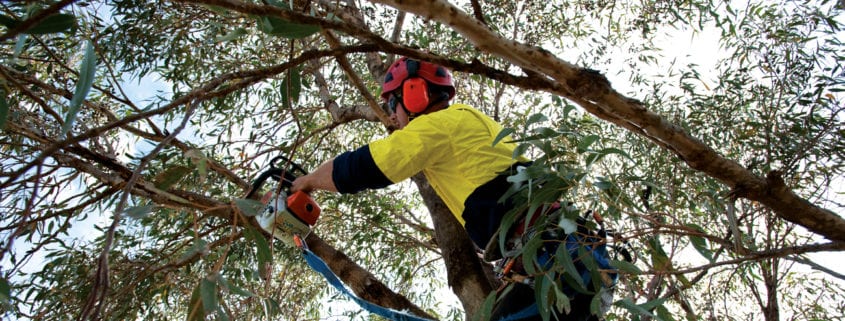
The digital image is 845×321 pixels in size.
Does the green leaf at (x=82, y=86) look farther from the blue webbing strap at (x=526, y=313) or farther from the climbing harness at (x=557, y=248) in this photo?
the blue webbing strap at (x=526, y=313)

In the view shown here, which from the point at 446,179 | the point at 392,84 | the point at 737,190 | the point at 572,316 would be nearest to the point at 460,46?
the point at 392,84

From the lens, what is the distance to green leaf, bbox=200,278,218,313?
1393 millimetres

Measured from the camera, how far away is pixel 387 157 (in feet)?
7.70

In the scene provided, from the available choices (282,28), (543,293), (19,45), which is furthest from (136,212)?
(543,293)

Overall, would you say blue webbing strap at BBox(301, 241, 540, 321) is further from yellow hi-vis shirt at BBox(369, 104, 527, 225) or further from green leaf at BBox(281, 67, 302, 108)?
green leaf at BBox(281, 67, 302, 108)

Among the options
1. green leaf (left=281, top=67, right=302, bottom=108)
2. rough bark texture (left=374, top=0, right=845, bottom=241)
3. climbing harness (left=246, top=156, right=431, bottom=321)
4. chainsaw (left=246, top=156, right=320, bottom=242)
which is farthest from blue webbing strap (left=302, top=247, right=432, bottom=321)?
rough bark texture (left=374, top=0, right=845, bottom=241)

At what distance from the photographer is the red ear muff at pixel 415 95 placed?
2887 mm

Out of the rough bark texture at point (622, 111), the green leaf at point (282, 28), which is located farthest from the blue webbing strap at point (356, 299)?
the green leaf at point (282, 28)

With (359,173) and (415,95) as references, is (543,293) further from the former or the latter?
(415,95)

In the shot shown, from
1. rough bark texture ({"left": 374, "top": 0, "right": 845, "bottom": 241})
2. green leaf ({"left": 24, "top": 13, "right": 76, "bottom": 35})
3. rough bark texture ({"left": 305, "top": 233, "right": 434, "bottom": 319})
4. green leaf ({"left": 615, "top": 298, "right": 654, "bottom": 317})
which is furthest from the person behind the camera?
rough bark texture ({"left": 305, "top": 233, "right": 434, "bottom": 319})

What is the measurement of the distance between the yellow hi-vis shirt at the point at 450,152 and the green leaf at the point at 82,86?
4.31 feet

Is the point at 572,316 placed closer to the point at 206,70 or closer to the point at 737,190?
the point at 737,190

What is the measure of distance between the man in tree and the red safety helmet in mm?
270

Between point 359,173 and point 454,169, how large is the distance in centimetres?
46
